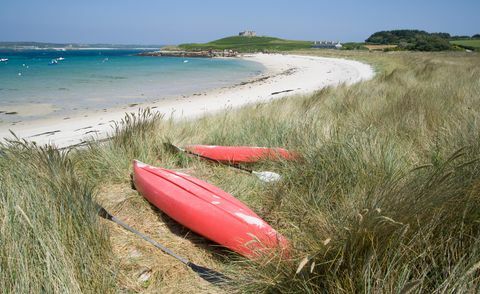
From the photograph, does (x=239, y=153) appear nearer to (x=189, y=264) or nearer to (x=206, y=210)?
(x=206, y=210)

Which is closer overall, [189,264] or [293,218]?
[189,264]

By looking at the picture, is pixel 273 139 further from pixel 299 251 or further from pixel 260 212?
pixel 299 251

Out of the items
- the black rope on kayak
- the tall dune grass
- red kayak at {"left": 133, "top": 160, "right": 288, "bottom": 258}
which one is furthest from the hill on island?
the tall dune grass

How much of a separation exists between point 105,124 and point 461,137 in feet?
27.9

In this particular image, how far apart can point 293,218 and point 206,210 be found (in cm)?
81

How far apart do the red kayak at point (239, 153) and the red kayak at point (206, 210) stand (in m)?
1.01

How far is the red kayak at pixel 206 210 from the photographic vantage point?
8.32 ft

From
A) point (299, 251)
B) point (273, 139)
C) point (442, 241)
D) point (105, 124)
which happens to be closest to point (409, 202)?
point (442, 241)

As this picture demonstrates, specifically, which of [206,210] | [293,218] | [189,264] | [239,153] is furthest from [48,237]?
[239,153]

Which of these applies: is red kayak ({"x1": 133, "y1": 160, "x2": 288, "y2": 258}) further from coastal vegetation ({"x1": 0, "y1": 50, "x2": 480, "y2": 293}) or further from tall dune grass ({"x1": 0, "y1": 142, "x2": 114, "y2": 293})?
tall dune grass ({"x1": 0, "y1": 142, "x2": 114, "y2": 293})

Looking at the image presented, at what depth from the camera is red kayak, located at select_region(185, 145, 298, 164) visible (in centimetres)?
407

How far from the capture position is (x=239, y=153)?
14.6 feet

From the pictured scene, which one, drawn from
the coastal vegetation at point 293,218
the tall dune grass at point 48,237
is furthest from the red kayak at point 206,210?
the tall dune grass at point 48,237

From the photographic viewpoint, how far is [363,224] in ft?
5.26
